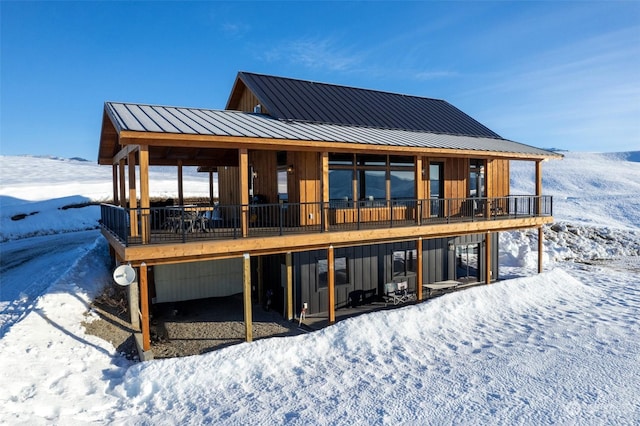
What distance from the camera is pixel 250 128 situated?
1112 cm

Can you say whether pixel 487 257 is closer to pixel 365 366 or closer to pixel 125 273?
Result: pixel 365 366

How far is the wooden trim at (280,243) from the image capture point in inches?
357

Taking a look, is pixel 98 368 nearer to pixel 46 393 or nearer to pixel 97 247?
pixel 46 393

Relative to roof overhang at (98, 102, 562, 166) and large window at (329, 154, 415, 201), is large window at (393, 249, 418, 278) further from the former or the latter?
roof overhang at (98, 102, 562, 166)

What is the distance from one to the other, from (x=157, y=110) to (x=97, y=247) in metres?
9.31

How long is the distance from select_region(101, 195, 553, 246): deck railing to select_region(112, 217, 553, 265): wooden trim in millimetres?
255

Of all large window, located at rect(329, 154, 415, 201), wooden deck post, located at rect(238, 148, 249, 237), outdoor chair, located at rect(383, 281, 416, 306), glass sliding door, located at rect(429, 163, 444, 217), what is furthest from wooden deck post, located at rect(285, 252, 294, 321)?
glass sliding door, located at rect(429, 163, 444, 217)

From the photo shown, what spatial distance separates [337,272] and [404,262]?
106 inches

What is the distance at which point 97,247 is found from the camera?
17.9 meters

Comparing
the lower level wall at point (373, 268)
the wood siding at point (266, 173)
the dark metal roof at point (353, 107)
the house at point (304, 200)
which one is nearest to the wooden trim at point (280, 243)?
the house at point (304, 200)

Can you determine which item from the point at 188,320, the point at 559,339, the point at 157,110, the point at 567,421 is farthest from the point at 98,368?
the point at 559,339

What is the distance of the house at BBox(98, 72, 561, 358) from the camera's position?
32.5ft

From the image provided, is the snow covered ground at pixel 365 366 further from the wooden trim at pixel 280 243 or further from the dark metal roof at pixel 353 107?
the dark metal roof at pixel 353 107

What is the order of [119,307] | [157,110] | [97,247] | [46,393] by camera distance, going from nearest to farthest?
1. [46,393]
2. [157,110]
3. [119,307]
4. [97,247]
